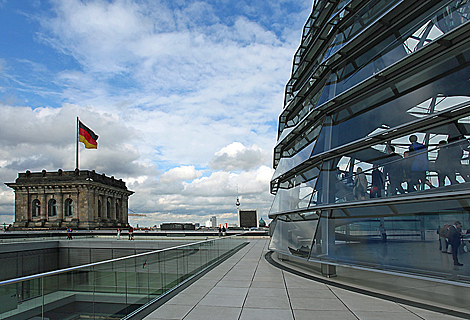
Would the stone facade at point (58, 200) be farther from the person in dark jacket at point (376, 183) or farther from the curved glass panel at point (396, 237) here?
the person in dark jacket at point (376, 183)

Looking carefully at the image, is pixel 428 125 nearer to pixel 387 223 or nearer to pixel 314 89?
pixel 387 223

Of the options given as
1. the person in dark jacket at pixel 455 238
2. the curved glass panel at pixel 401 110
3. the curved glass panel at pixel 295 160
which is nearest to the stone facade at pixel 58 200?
the curved glass panel at pixel 295 160

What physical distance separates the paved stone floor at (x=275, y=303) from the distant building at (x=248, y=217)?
5815 cm

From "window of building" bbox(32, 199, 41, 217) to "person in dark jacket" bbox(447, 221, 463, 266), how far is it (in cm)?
7695

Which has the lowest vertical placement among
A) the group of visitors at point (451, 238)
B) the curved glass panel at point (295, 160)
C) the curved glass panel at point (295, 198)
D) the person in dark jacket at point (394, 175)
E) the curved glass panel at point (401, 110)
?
the group of visitors at point (451, 238)

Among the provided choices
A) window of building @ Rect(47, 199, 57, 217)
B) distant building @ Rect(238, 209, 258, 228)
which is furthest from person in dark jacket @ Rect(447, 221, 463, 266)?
window of building @ Rect(47, 199, 57, 217)

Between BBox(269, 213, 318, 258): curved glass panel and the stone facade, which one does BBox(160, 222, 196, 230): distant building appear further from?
BBox(269, 213, 318, 258): curved glass panel

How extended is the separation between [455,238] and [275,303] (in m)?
4.42

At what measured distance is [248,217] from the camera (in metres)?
70.2

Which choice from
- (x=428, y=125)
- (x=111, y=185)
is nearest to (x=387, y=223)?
(x=428, y=125)

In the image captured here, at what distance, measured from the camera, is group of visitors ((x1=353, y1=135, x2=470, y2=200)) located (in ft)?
25.4

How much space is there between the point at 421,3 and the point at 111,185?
78394 mm

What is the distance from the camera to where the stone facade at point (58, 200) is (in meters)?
66.9

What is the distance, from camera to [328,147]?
460 inches
